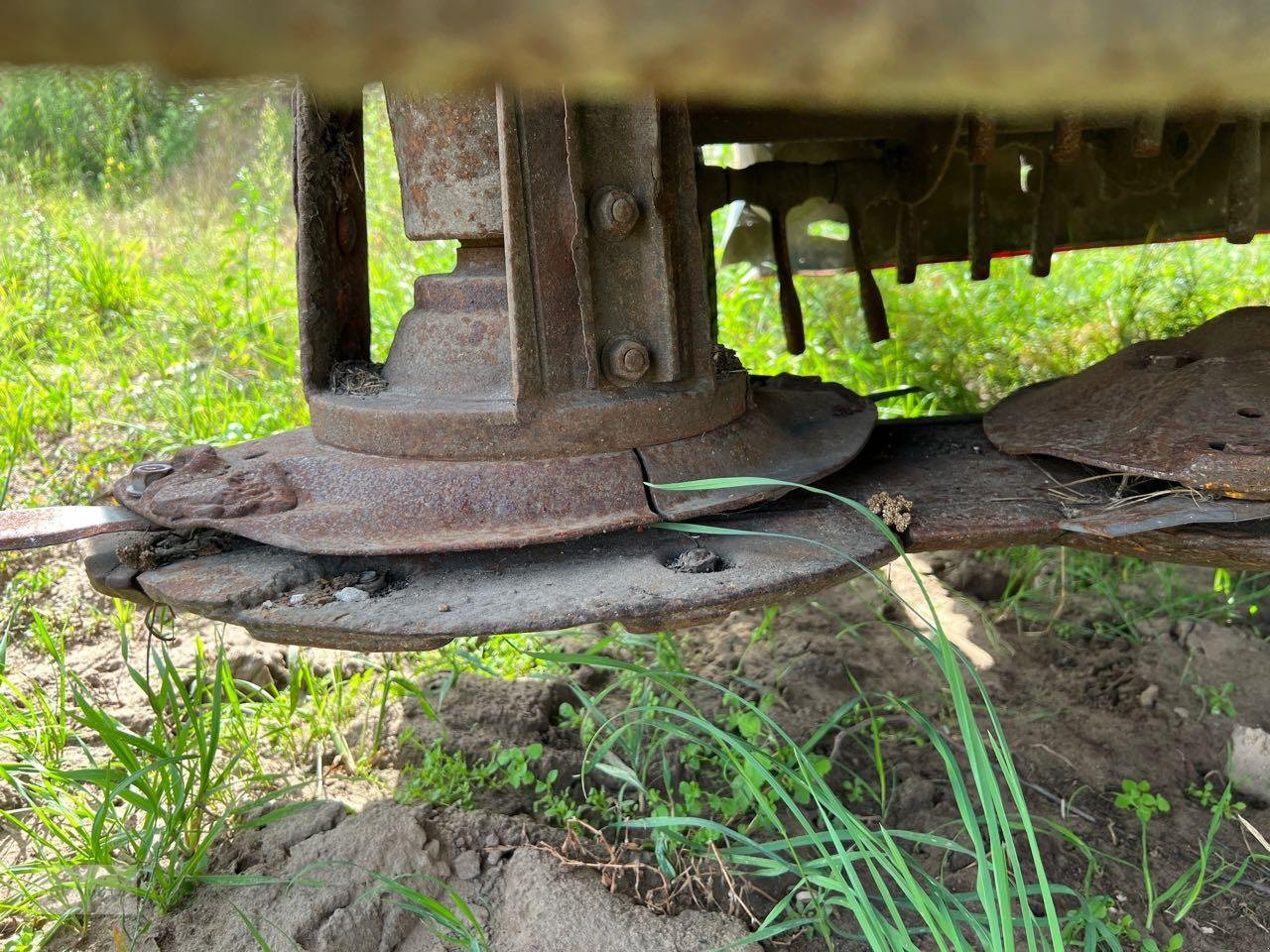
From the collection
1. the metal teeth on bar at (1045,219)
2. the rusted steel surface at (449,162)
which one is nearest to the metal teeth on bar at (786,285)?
the metal teeth on bar at (1045,219)

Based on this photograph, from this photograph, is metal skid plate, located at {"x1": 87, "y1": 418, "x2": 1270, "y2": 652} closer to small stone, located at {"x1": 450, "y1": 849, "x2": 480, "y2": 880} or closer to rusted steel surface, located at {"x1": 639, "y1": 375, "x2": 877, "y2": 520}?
rusted steel surface, located at {"x1": 639, "y1": 375, "x2": 877, "y2": 520}

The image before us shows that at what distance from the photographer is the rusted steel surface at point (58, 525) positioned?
4.61 ft

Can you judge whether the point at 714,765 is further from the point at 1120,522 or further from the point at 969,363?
the point at 969,363

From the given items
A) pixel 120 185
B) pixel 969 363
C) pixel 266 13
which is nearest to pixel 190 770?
pixel 266 13

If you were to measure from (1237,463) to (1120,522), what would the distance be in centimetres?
18

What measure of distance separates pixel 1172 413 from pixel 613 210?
0.94 metres

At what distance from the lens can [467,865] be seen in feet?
5.79

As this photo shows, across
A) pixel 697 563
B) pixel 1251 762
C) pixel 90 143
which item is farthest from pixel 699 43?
pixel 90 143

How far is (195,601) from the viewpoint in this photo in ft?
Result: 4.42

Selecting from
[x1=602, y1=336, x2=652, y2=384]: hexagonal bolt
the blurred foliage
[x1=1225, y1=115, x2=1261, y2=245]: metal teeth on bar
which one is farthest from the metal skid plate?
the blurred foliage

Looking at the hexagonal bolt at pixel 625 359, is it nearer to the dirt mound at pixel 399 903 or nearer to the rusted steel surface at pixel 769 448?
the rusted steel surface at pixel 769 448

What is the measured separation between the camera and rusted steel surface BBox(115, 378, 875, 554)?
1.44m

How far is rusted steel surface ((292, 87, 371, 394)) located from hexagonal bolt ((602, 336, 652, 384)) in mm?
561

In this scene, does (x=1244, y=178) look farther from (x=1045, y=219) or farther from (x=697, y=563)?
(x=697, y=563)
